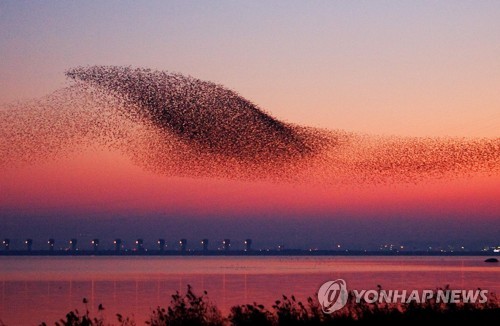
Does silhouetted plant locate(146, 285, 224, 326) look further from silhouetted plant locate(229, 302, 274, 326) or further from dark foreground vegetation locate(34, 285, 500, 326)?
silhouetted plant locate(229, 302, 274, 326)

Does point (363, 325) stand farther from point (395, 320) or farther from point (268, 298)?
point (268, 298)

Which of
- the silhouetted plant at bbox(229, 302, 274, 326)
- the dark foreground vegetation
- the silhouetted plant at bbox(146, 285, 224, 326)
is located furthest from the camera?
the silhouetted plant at bbox(146, 285, 224, 326)

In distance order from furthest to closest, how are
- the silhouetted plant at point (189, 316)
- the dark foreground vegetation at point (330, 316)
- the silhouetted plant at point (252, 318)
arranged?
the silhouetted plant at point (189, 316)
the silhouetted plant at point (252, 318)
the dark foreground vegetation at point (330, 316)

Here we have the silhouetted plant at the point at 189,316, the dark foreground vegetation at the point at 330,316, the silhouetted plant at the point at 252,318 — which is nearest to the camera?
the dark foreground vegetation at the point at 330,316

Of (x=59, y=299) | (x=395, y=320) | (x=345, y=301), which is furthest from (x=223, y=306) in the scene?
(x=395, y=320)

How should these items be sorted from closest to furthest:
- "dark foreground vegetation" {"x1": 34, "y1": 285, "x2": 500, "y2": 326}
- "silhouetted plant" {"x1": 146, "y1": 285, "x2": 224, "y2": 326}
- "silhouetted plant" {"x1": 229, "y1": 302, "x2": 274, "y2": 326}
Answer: "dark foreground vegetation" {"x1": 34, "y1": 285, "x2": 500, "y2": 326}
"silhouetted plant" {"x1": 229, "y1": 302, "x2": 274, "y2": 326}
"silhouetted plant" {"x1": 146, "y1": 285, "x2": 224, "y2": 326}

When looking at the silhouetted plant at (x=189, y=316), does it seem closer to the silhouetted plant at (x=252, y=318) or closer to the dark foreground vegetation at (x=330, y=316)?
the dark foreground vegetation at (x=330, y=316)

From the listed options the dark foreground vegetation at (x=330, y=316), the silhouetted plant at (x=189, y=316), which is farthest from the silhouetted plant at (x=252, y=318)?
the silhouetted plant at (x=189, y=316)

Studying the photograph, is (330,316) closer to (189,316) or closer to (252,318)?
(252,318)

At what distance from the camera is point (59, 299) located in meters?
73.9

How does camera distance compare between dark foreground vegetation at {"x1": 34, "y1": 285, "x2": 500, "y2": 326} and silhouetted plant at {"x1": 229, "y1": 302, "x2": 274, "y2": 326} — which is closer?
dark foreground vegetation at {"x1": 34, "y1": 285, "x2": 500, "y2": 326}

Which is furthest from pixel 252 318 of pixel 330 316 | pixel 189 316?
pixel 330 316

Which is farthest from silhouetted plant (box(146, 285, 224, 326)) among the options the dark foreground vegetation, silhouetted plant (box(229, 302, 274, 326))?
silhouetted plant (box(229, 302, 274, 326))

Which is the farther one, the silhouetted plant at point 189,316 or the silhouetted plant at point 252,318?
the silhouetted plant at point 189,316
